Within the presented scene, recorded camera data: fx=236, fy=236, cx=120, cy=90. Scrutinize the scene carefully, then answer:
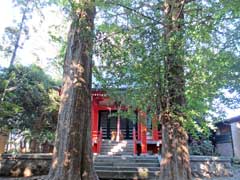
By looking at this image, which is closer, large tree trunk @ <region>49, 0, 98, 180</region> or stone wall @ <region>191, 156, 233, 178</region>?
large tree trunk @ <region>49, 0, 98, 180</region>

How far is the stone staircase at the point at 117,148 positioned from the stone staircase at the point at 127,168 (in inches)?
122

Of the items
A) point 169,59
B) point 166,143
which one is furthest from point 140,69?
point 166,143

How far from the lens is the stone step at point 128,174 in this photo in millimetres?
7664

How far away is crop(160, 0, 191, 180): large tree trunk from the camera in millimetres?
3893

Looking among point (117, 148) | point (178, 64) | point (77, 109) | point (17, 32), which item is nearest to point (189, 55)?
point (178, 64)

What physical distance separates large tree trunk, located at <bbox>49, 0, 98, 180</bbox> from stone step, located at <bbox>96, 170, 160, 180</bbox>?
2167 mm

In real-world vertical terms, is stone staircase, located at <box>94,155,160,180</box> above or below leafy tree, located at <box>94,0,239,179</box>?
below

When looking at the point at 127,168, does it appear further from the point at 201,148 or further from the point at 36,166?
the point at 201,148

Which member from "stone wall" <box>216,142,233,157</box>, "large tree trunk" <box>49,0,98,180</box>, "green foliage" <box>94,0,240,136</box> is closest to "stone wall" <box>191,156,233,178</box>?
"green foliage" <box>94,0,240,136</box>

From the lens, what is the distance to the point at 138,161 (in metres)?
8.94

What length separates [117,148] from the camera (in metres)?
12.6

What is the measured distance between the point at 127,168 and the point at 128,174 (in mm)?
365

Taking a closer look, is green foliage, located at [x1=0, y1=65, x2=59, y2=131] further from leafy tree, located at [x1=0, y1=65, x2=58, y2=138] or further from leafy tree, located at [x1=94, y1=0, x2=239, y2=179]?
leafy tree, located at [x1=94, y1=0, x2=239, y2=179]

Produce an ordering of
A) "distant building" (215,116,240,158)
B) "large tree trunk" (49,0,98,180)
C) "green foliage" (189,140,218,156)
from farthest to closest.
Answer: "distant building" (215,116,240,158), "green foliage" (189,140,218,156), "large tree trunk" (49,0,98,180)
